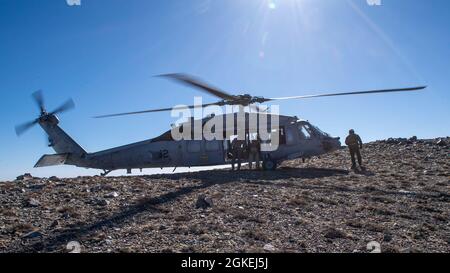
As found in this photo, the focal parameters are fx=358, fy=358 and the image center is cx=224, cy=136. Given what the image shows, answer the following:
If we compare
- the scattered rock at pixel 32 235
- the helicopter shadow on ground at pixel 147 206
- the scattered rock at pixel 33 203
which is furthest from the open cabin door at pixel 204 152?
the scattered rock at pixel 32 235

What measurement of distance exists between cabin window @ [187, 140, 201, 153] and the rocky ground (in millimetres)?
4284

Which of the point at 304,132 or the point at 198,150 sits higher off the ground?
the point at 304,132

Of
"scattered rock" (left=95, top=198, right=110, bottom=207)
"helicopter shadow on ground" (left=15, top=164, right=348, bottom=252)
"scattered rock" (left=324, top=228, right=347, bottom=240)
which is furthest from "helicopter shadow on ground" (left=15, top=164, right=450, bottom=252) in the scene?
"scattered rock" (left=324, top=228, right=347, bottom=240)

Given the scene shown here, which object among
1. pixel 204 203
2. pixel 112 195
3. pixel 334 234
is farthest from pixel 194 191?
pixel 334 234

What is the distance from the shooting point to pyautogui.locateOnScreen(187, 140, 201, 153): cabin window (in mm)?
20688

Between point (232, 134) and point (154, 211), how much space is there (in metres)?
11.0

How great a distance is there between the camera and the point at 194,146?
2072 centimetres

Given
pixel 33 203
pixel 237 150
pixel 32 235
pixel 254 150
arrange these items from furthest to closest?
pixel 237 150 → pixel 254 150 → pixel 33 203 → pixel 32 235

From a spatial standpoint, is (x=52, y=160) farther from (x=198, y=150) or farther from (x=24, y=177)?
(x=198, y=150)

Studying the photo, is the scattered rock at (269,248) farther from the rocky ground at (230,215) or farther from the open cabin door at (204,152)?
the open cabin door at (204,152)

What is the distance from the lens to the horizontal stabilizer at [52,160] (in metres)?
19.6

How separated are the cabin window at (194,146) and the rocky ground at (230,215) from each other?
14.1ft

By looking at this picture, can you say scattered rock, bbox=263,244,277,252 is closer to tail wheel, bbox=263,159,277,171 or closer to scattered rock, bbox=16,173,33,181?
tail wheel, bbox=263,159,277,171

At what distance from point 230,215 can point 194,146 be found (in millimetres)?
11149
